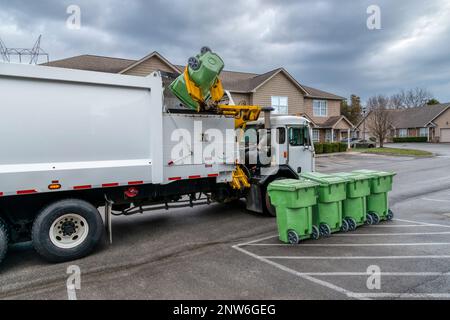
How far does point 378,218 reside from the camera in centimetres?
738

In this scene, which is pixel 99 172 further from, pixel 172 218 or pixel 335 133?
pixel 335 133

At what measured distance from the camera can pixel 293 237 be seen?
236 inches

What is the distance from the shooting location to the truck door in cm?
856

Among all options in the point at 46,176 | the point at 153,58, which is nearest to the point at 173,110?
the point at 46,176

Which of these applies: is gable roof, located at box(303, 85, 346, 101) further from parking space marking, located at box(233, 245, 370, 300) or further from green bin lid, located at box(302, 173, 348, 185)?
parking space marking, located at box(233, 245, 370, 300)

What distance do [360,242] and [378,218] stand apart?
160 cm

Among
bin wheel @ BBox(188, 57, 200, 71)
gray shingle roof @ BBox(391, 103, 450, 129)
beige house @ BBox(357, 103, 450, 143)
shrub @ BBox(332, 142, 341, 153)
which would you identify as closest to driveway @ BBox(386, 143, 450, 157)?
beige house @ BBox(357, 103, 450, 143)

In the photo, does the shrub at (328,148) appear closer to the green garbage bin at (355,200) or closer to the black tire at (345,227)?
the green garbage bin at (355,200)

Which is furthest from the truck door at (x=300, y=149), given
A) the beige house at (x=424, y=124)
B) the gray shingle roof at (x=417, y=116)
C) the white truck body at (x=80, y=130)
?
the gray shingle roof at (x=417, y=116)

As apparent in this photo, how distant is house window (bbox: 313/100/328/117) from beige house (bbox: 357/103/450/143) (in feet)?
69.4

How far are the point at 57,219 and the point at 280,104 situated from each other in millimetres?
25541

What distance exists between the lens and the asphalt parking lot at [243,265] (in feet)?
13.9

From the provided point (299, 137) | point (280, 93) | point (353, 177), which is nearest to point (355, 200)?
point (353, 177)
